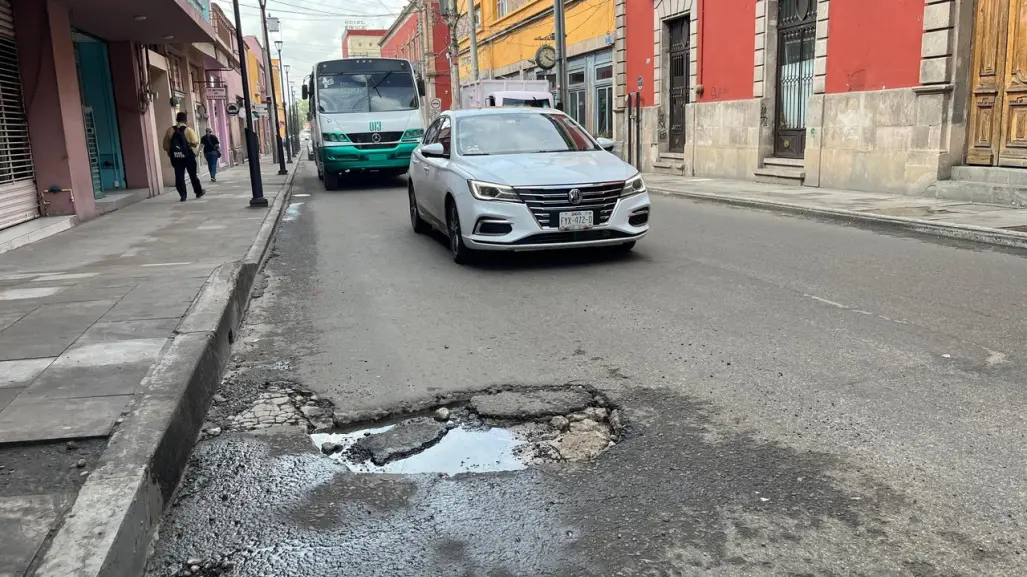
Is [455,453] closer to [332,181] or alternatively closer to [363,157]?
[363,157]

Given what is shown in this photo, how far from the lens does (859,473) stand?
328cm

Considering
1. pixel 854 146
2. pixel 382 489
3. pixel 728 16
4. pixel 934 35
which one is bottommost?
pixel 382 489

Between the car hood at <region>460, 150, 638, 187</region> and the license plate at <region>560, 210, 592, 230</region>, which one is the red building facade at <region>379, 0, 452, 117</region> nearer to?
the car hood at <region>460, 150, 638, 187</region>

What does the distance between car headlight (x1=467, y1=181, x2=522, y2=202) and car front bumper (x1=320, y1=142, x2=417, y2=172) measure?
10968 millimetres

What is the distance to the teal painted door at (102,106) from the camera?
17.9 m

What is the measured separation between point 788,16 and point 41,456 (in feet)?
55.6

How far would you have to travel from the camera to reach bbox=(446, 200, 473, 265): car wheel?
26.8 feet

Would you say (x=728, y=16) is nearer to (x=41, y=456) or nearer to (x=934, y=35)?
(x=934, y=35)

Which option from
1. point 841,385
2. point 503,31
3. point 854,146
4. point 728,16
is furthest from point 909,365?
point 503,31

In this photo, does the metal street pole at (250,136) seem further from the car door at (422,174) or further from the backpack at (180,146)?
the car door at (422,174)

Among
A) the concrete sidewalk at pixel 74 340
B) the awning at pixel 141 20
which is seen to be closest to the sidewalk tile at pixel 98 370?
the concrete sidewalk at pixel 74 340

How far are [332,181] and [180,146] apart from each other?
12.8 ft

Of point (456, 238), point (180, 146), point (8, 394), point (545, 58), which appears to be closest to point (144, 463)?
point (8, 394)

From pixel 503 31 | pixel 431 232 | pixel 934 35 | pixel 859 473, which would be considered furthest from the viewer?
pixel 503 31
